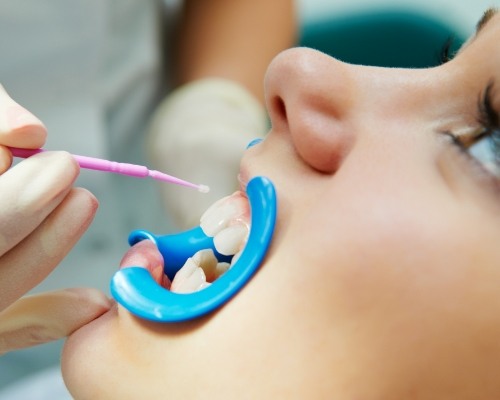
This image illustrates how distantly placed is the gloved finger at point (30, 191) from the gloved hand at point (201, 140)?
0.64 m

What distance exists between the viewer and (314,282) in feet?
1.71

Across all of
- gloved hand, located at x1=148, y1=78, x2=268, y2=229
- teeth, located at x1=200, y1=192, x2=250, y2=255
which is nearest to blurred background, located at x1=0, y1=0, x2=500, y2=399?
gloved hand, located at x1=148, y1=78, x2=268, y2=229

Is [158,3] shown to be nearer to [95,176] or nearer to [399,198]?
[95,176]

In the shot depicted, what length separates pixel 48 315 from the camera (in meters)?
0.65

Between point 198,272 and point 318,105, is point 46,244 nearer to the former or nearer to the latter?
point 198,272

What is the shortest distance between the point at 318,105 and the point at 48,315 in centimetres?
33

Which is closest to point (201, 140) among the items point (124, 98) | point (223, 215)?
point (124, 98)

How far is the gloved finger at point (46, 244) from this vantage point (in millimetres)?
594

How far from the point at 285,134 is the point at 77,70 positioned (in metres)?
0.71

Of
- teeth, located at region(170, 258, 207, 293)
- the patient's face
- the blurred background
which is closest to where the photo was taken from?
the patient's face

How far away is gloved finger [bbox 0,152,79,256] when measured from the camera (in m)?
0.56

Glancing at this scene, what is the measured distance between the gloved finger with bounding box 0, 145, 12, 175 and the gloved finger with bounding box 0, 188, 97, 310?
6cm

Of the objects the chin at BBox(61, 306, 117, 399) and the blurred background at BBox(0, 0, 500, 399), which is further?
the blurred background at BBox(0, 0, 500, 399)

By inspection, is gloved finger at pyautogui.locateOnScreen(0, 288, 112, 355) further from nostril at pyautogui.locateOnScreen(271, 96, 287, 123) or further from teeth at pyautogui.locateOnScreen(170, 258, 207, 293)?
nostril at pyautogui.locateOnScreen(271, 96, 287, 123)
